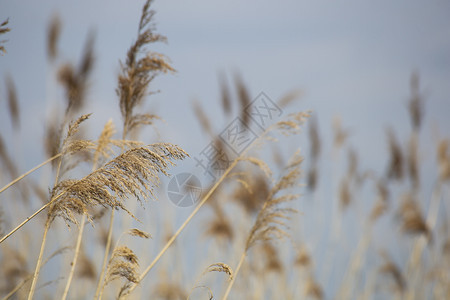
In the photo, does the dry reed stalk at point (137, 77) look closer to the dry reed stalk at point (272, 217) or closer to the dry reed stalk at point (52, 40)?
the dry reed stalk at point (272, 217)

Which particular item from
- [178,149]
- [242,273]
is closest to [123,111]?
[178,149]

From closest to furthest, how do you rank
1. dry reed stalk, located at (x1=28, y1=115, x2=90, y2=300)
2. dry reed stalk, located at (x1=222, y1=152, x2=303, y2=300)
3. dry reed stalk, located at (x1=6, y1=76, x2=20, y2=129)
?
dry reed stalk, located at (x1=28, y1=115, x2=90, y2=300), dry reed stalk, located at (x1=222, y1=152, x2=303, y2=300), dry reed stalk, located at (x1=6, y1=76, x2=20, y2=129)

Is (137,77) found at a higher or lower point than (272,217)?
higher

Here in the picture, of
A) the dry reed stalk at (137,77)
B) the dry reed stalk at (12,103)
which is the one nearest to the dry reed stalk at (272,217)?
the dry reed stalk at (137,77)

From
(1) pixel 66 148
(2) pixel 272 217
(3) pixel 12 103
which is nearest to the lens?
(1) pixel 66 148

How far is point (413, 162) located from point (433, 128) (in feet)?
3.80

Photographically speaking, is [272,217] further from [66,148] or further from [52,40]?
[52,40]

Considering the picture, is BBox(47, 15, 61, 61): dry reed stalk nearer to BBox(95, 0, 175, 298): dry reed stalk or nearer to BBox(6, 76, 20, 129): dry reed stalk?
BBox(6, 76, 20, 129): dry reed stalk

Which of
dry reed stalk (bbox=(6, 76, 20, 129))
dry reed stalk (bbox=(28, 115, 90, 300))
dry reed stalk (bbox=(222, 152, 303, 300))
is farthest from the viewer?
dry reed stalk (bbox=(6, 76, 20, 129))

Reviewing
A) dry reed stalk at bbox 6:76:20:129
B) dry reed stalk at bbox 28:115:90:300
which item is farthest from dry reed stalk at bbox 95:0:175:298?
dry reed stalk at bbox 6:76:20:129

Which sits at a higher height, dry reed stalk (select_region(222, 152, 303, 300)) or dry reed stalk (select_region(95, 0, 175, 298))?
dry reed stalk (select_region(95, 0, 175, 298))

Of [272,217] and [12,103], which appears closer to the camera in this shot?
[272,217]

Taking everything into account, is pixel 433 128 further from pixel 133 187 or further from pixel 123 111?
pixel 133 187

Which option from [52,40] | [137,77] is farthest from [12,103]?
[137,77]
